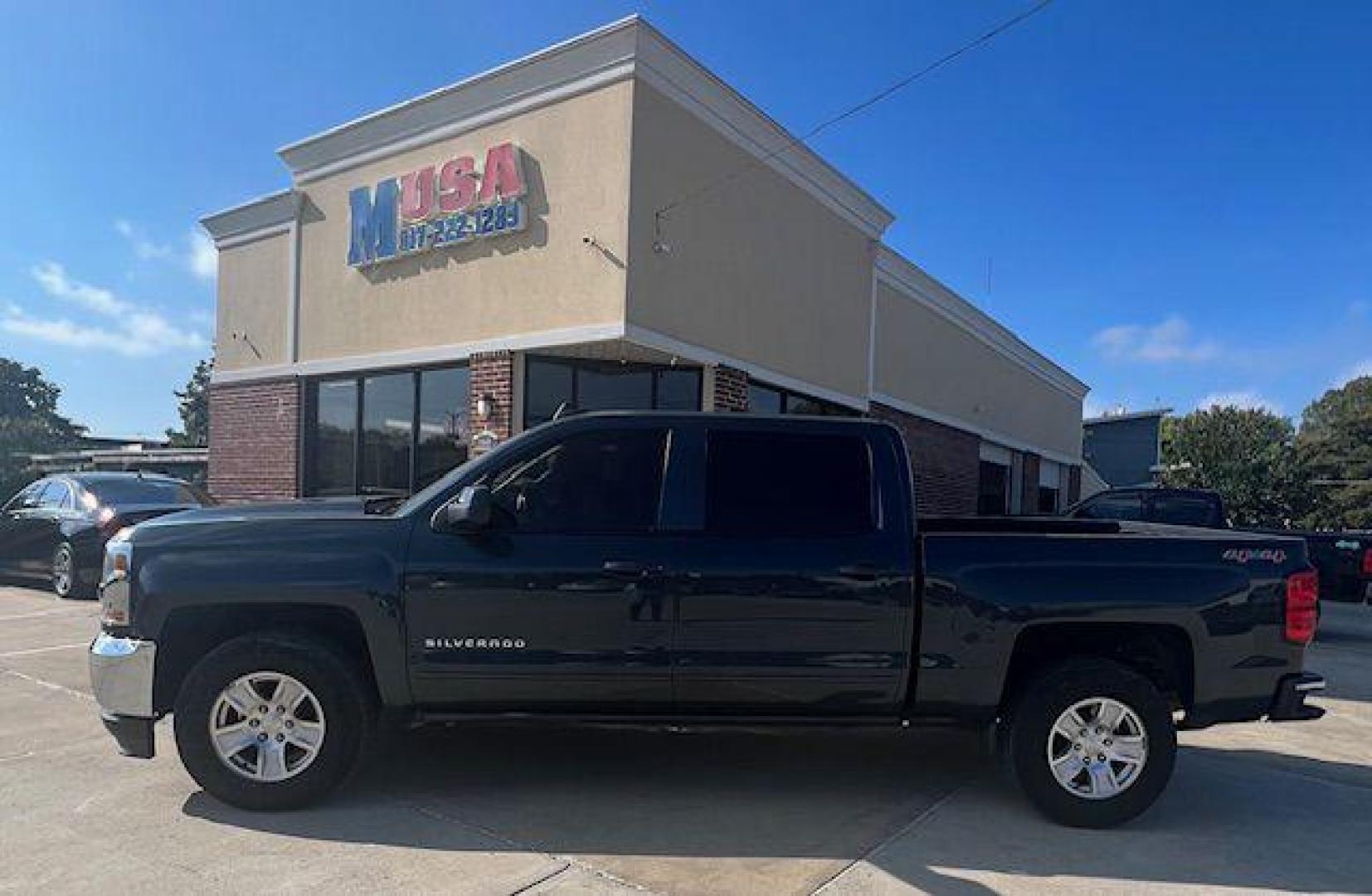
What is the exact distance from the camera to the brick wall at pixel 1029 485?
2516 centimetres

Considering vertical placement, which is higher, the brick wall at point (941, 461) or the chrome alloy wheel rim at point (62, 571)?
the brick wall at point (941, 461)

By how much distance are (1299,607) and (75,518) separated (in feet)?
40.4

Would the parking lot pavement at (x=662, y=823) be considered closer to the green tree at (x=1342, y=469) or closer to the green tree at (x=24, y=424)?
the green tree at (x=24, y=424)

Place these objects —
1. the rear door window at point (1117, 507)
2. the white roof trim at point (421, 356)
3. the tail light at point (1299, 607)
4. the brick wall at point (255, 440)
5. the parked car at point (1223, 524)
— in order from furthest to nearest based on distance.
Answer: the brick wall at point (255, 440) → the rear door window at point (1117, 507) → the parked car at point (1223, 524) → the white roof trim at point (421, 356) → the tail light at point (1299, 607)

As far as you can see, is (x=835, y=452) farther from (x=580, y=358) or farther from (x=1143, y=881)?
(x=580, y=358)

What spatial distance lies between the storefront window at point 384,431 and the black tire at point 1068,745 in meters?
7.96

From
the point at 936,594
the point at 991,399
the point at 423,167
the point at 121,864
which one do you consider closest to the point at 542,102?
the point at 423,167

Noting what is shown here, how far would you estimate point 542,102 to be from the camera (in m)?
10.4

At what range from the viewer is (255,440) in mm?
14031

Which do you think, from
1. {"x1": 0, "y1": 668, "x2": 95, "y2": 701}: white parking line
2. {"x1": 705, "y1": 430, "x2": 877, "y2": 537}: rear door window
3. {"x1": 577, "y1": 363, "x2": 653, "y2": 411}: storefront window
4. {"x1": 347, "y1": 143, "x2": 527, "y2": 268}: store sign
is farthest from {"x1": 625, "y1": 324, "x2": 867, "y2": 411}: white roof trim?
{"x1": 0, "y1": 668, "x2": 95, "y2": 701}: white parking line

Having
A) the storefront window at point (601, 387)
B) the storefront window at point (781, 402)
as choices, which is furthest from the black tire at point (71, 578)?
the storefront window at point (781, 402)

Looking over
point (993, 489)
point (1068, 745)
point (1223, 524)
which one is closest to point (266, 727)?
point (1068, 745)

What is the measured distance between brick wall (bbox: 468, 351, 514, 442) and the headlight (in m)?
6.07

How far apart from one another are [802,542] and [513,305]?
22.9ft
